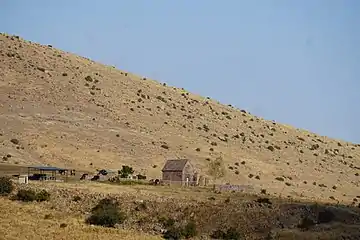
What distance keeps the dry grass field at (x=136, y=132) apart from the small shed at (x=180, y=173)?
20.5ft

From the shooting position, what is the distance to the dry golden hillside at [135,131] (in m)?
85.8

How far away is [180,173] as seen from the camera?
75312 mm

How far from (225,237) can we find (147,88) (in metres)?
73.7

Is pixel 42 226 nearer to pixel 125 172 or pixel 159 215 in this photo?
pixel 159 215

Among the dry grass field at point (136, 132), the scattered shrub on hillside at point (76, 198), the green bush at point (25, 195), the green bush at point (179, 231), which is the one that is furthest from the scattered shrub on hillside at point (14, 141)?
the green bush at point (179, 231)

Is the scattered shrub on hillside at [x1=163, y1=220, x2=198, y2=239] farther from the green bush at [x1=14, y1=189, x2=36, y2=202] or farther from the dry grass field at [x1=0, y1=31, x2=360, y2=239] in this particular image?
the dry grass field at [x1=0, y1=31, x2=360, y2=239]

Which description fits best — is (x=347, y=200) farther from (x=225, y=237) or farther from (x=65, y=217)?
(x=65, y=217)

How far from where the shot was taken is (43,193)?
54.1 metres

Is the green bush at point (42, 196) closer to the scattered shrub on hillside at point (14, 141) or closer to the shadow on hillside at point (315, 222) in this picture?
the shadow on hillside at point (315, 222)

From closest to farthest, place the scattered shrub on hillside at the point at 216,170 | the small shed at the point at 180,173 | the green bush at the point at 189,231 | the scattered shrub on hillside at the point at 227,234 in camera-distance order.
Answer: the green bush at the point at 189,231 → the scattered shrub on hillside at the point at 227,234 → the small shed at the point at 180,173 → the scattered shrub on hillside at the point at 216,170

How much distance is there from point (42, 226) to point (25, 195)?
693cm

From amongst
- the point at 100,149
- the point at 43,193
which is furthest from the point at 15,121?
the point at 43,193

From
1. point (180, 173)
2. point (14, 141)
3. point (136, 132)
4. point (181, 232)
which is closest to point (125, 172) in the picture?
point (180, 173)

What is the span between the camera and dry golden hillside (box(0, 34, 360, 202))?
281ft
